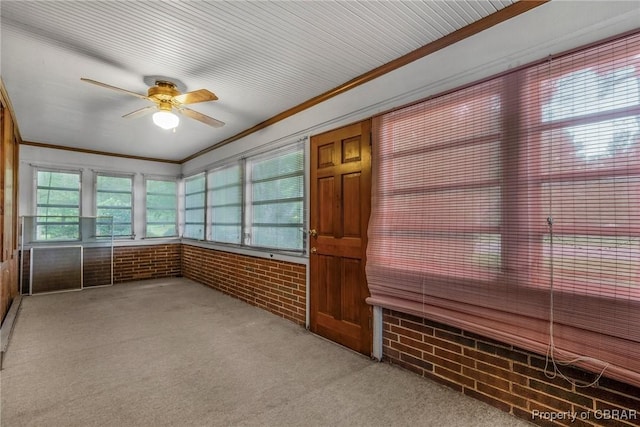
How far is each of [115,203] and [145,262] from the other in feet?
4.31

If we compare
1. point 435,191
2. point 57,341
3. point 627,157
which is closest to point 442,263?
point 435,191

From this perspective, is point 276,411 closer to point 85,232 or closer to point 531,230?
point 531,230

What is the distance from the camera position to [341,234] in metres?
3.21

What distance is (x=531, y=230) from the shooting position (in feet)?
6.25

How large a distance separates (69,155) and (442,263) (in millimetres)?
6669

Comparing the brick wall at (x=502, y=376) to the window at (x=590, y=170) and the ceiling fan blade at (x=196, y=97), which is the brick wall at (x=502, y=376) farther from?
the ceiling fan blade at (x=196, y=97)

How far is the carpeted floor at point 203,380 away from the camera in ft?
6.66

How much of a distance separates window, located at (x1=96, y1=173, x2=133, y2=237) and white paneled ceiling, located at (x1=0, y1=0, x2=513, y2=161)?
2541mm

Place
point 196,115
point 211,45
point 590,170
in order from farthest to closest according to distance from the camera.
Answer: point 196,115 < point 211,45 < point 590,170

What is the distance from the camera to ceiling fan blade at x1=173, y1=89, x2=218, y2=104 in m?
2.83

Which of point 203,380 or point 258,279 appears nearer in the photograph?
point 203,380

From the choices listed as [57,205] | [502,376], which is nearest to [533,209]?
[502,376]

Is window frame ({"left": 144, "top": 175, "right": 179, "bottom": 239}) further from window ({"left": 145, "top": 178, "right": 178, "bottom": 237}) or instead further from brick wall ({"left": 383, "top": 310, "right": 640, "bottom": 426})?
brick wall ({"left": 383, "top": 310, "right": 640, "bottom": 426})

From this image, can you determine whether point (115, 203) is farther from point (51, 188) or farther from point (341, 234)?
point (341, 234)
